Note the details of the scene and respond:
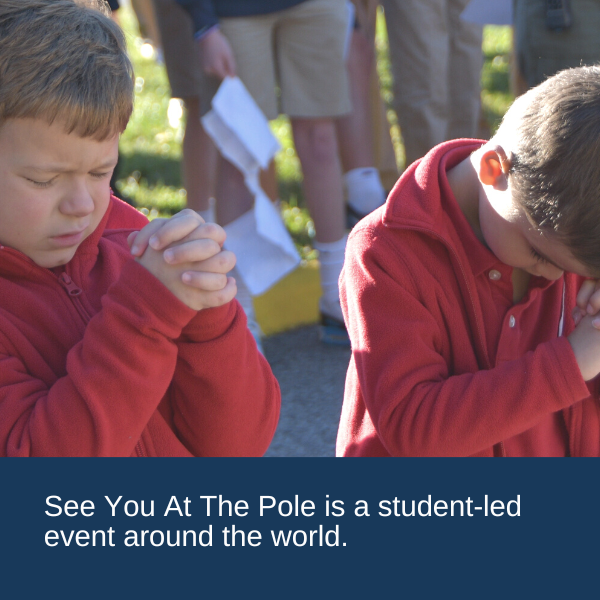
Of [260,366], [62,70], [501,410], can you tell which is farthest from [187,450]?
[62,70]

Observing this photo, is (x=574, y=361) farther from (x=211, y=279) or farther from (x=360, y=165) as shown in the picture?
(x=360, y=165)

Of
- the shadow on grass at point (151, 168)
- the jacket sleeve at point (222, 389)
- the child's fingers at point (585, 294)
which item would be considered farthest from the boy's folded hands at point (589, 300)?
the shadow on grass at point (151, 168)

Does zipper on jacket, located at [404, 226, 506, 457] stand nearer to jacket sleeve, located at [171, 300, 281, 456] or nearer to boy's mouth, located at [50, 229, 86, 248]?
jacket sleeve, located at [171, 300, 281, 456]

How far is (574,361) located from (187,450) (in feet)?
2.48

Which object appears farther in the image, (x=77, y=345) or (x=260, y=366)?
(x=260, y=366)

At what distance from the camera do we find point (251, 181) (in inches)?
128

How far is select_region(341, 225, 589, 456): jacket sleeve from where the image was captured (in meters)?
1.70

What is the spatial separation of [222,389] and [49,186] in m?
0.46

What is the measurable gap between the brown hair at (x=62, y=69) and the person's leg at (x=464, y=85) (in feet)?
11.8

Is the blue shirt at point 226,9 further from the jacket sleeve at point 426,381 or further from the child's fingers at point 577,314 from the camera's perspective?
the child's fingers at point 577,314

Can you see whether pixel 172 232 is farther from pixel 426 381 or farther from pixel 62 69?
pixel 426 381

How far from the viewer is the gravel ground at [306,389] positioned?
3105 mm

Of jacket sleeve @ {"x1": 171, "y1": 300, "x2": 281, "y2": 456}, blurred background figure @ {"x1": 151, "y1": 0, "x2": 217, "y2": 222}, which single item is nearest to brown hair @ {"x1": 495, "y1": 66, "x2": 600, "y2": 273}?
jacket sleeve @ {"x1": 171, "y1": 300, "x2": 281, "y2": 456}

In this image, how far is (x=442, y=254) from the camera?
72.4 inches
